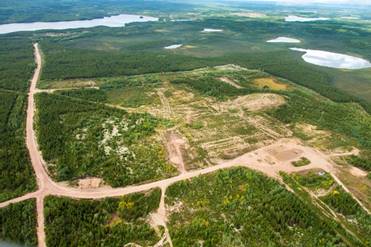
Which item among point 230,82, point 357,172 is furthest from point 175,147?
point 230,82

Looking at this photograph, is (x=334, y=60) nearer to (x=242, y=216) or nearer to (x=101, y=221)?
(x=242, y=216)

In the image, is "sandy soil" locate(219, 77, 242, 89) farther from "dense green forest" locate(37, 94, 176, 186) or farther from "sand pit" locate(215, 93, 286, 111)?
"dense green forest" locate(37, 94, 176, 186)

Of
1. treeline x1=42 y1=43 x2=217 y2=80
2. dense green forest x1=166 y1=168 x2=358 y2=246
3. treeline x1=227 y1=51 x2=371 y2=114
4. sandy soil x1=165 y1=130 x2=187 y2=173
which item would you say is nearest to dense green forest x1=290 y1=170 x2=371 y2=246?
dense green forest x1=166 y1=168 x2=358 y2=246

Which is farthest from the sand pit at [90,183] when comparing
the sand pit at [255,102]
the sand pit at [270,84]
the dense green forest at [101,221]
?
the sand pit at [270,84]

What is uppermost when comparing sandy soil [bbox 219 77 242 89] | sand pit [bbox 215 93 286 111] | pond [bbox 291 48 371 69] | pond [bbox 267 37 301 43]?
sand pit [bbox 215 93 286 111]

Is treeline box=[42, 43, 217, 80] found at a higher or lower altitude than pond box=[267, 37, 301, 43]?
higher
